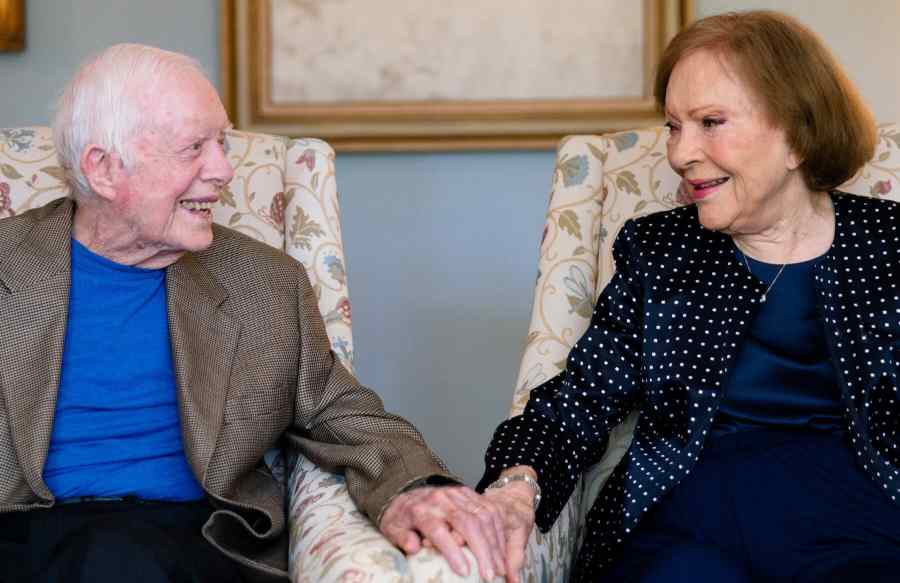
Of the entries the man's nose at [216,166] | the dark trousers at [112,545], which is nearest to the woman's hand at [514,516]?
the dark trousers at [112,545]

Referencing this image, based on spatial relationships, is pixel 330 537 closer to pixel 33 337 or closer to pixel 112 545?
pixel 112 545

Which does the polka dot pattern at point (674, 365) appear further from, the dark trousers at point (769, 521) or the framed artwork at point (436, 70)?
the framed artwork at point (436, 70)

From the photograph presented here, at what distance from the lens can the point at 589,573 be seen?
1.83 meters

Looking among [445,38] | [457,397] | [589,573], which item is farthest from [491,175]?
[589,573]

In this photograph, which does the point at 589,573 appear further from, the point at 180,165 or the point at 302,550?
the point at 180,165

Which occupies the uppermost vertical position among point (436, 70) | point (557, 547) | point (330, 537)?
point (436, 70)

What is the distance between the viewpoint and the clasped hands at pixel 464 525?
58.4 inches

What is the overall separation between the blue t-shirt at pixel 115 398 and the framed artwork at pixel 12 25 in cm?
127

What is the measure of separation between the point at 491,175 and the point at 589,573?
1.35 metres

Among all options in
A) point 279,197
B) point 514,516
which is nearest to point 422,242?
point 279,197

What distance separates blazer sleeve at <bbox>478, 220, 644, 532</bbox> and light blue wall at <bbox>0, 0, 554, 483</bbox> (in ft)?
3.55

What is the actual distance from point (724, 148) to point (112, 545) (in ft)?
3.25

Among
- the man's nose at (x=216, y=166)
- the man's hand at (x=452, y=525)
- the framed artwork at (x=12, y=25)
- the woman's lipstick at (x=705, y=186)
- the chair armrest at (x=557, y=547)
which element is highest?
the framed artwork at (x=12, y=25)

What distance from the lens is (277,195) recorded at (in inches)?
87.4
